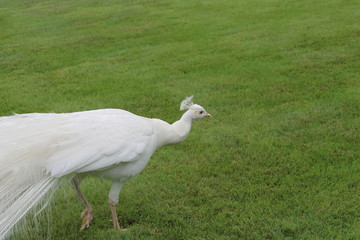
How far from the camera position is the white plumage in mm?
3230

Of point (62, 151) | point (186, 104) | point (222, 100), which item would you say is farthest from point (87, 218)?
point (222, 100)

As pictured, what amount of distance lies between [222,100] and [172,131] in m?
2.93

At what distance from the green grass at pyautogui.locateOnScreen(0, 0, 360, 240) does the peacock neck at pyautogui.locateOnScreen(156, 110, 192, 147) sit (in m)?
0.66

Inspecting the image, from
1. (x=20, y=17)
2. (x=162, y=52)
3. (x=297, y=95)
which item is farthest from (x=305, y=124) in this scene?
(x=20, y=17)

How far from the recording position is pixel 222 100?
6.93 m

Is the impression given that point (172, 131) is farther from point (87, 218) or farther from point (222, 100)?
point (222, 100)

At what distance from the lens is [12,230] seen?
3.26 m

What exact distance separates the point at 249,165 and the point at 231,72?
3487mm

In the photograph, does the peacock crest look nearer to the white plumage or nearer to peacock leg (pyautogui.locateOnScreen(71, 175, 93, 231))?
the white plumage

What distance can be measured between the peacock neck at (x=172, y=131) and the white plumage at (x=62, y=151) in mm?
19

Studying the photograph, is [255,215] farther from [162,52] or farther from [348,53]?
[162,52]

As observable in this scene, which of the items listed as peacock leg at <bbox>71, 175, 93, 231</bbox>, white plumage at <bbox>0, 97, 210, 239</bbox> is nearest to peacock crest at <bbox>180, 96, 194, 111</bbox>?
white plumage at <bbox>0, 97, 210, 239</bbox>

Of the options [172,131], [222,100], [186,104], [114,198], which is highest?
[186,104]

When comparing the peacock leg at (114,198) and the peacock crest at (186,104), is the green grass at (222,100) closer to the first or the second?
the peacock leg at (114,198)
